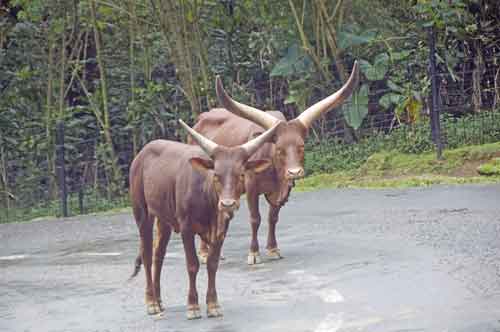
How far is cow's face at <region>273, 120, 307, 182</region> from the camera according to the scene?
43.9 ft

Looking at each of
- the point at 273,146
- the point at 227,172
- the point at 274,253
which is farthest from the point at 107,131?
the point at 227,172

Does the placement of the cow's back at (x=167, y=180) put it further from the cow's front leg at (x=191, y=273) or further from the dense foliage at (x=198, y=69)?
the dense foliage at (x=198, y=69)

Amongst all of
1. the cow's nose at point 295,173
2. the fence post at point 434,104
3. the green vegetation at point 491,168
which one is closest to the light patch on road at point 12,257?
the cow's nose at point 295,173

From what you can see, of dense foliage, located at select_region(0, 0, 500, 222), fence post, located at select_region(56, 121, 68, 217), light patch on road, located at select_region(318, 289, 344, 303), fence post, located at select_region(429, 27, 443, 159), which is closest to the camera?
light patch on road, located at select_region(318, 289, 344, 303)

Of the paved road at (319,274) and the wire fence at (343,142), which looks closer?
the paved road at (319,274)

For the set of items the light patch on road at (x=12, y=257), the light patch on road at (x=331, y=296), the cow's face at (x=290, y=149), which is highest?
the cow's face at (x=290, y=149)

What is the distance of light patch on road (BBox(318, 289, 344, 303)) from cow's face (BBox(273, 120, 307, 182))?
213cm

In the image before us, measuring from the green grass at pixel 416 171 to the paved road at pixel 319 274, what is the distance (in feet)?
2.86

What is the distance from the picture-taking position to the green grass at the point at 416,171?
20.0 meters

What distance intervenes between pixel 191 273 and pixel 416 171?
10702 mm

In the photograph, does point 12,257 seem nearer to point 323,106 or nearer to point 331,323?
point 323,106

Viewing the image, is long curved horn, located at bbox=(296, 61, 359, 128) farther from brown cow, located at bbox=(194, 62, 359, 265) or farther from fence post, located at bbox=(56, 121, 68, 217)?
fence post, located at bbox=(56, 121, 68, 217)

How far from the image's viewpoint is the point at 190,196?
10797 millimetres

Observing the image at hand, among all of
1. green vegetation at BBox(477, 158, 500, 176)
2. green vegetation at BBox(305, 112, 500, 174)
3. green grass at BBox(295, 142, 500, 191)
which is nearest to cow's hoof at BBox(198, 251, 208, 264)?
green grass at BBox(295, 142, 500, 191)
